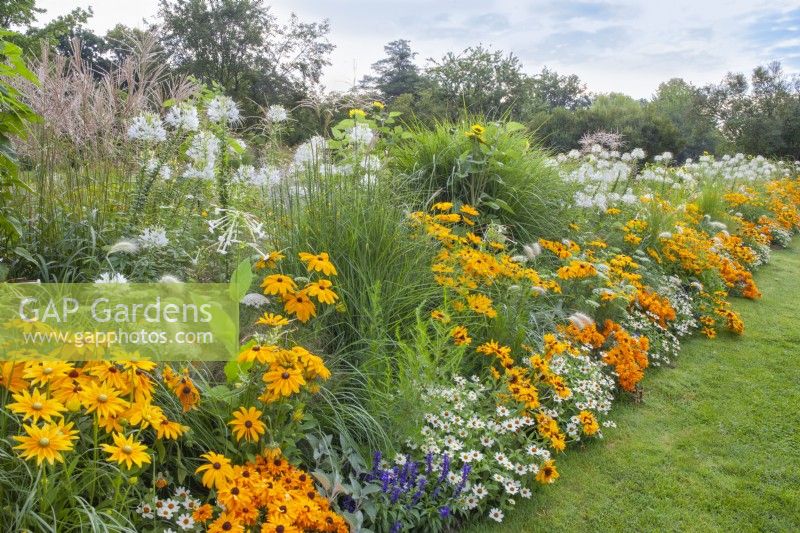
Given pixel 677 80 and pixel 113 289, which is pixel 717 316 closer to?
pixel 113 289

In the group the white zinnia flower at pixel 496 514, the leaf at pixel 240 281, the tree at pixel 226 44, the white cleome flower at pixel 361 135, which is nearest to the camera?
the leaf at pixel 240 281

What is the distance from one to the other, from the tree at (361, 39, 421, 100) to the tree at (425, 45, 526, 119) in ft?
55.3

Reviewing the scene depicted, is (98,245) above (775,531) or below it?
above

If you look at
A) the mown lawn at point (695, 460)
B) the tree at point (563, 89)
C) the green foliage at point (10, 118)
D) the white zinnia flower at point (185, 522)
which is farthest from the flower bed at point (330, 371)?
the tree at point (563, 89)

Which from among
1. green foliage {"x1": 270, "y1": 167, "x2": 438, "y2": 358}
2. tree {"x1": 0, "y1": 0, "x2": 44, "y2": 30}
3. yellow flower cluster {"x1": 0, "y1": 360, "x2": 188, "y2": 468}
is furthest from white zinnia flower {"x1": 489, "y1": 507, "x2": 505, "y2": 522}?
tree {"x1": 0, "y1": 0, "x2": 44, "y2": 30}

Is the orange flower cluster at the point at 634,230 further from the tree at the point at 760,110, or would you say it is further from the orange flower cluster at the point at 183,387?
the tree at the point at 760,110

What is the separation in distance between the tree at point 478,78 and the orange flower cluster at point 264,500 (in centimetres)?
1130

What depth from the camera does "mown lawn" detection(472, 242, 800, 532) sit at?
247 centimetres

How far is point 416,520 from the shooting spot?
2.16 meters

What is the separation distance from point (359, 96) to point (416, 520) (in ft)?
7.74

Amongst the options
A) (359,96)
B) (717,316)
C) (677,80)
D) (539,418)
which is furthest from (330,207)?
(677,80)

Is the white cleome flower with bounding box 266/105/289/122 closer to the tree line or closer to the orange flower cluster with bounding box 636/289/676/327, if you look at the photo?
the orange flower cluster with bounding box 636/289/676/327

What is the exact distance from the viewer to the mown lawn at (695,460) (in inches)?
97.4

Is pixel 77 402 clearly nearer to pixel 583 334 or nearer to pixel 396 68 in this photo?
pixel 583 334
